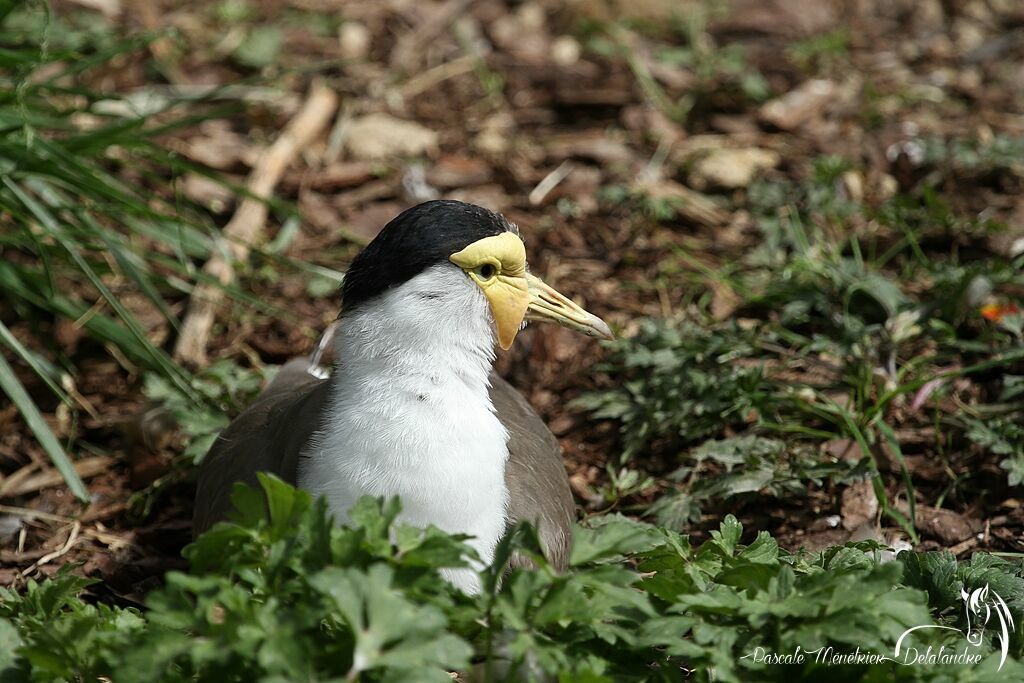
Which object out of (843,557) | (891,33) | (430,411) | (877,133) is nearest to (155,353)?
(430,411)

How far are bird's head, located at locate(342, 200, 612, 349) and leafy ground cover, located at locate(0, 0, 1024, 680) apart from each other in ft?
2.47

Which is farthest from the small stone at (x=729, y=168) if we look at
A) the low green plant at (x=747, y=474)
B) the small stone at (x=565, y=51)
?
Answer: the low green plant at (x=747, y=474)

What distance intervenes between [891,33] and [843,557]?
5.26 m

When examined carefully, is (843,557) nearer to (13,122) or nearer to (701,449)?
(701,449)

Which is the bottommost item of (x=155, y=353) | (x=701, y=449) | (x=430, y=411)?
(x=701, y=449)

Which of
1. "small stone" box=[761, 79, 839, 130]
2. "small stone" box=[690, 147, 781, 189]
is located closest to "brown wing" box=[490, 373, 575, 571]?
"small stone" box=[690, 147, 781, 189]

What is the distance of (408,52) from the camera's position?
23.0ft

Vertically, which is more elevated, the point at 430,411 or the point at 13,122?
the point at 13,122

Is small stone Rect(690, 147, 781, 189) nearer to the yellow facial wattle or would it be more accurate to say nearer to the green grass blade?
the yellow facial wattle

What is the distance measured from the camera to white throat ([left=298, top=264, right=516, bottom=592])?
3119 millimetres

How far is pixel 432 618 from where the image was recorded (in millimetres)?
2314

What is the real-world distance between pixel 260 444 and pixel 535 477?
0.90 meters

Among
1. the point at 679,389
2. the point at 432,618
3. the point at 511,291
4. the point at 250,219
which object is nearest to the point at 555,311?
the point at 511,291

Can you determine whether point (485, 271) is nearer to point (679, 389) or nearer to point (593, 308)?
point (679, 389)
